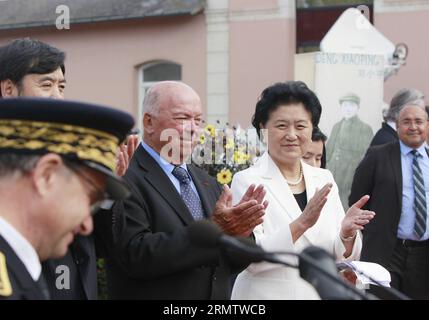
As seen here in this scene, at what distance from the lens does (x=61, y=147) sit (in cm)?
205

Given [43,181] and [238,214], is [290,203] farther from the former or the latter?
[43,181]

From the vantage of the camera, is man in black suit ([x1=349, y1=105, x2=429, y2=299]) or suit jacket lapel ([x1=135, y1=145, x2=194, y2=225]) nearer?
suit jacket lapel ([x1=135, y1=145, x2=194, y2=225])

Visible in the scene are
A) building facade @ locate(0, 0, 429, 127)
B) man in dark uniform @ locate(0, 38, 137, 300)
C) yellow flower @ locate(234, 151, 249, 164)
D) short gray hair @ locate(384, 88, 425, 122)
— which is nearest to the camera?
man in dark uniform @ locate(0, 38, 137, 300)

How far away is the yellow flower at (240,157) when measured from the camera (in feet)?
20.4

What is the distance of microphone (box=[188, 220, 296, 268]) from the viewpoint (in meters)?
1.93

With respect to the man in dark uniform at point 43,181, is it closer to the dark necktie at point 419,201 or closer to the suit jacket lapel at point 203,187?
the suit jacket lapel at point 203,187

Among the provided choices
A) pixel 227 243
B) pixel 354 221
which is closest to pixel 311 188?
pixel 354 221

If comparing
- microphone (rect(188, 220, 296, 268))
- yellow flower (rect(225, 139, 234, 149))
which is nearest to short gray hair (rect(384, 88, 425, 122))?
yellow flower (rect(225, 139, 234, 149))

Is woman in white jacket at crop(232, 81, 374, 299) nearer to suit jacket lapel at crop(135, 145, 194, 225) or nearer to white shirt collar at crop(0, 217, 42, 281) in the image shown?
suit jacket lapel at crop(135, 145, 194, 225)

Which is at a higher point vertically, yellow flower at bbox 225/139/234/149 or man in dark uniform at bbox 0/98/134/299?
man in dark uniform at bbox 0/98/134/299

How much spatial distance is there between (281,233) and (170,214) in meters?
0.53

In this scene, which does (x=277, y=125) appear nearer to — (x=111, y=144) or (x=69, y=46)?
(x=111, y=144)

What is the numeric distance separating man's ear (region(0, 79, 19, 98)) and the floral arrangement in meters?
2.76

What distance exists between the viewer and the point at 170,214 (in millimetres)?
3535
